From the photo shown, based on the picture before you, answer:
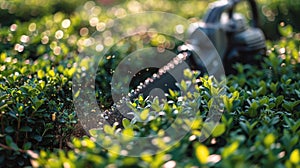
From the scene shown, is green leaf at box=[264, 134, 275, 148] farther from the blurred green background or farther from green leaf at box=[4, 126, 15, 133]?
the blurred green background

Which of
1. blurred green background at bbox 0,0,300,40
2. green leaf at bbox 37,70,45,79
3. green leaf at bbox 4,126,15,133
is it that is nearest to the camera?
green leaf at bbox 4,126,15,133

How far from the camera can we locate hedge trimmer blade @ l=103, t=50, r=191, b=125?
292 cm

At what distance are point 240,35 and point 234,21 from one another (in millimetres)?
135

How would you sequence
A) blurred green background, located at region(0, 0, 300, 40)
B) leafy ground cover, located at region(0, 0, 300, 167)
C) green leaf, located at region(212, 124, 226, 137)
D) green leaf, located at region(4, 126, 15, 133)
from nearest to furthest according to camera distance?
leafy ground cover, located at region(0, 0, 300, 167) < green leaf, located at region(212, 124, 226, 137) < green leaf, located at region(4, 126, 15, 133) < blurred green background, located at region(0, 0, 300, 40)

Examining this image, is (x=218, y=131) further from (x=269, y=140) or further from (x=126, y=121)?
(x=126, y=121)

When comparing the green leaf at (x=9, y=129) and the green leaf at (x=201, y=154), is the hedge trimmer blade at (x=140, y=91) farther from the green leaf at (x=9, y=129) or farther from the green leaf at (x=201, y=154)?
the green leaf at (x=201, y=154)

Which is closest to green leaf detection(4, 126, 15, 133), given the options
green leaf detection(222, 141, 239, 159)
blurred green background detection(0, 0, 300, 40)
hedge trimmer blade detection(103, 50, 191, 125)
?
hedge trimmer blade detection(103, 50, 191, 125)

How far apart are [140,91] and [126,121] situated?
804mm

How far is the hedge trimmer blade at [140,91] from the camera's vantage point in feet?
9.58

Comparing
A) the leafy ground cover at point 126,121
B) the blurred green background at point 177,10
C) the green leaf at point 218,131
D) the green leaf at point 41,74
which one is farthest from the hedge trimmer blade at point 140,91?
the blurred green background at point 177,10

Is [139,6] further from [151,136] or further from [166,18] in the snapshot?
[151,136]

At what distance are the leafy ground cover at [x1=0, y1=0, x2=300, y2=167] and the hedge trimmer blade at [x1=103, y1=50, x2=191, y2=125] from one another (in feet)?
0.51

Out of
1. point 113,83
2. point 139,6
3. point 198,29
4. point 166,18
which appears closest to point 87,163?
point 113,83

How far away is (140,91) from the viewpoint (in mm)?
3197
